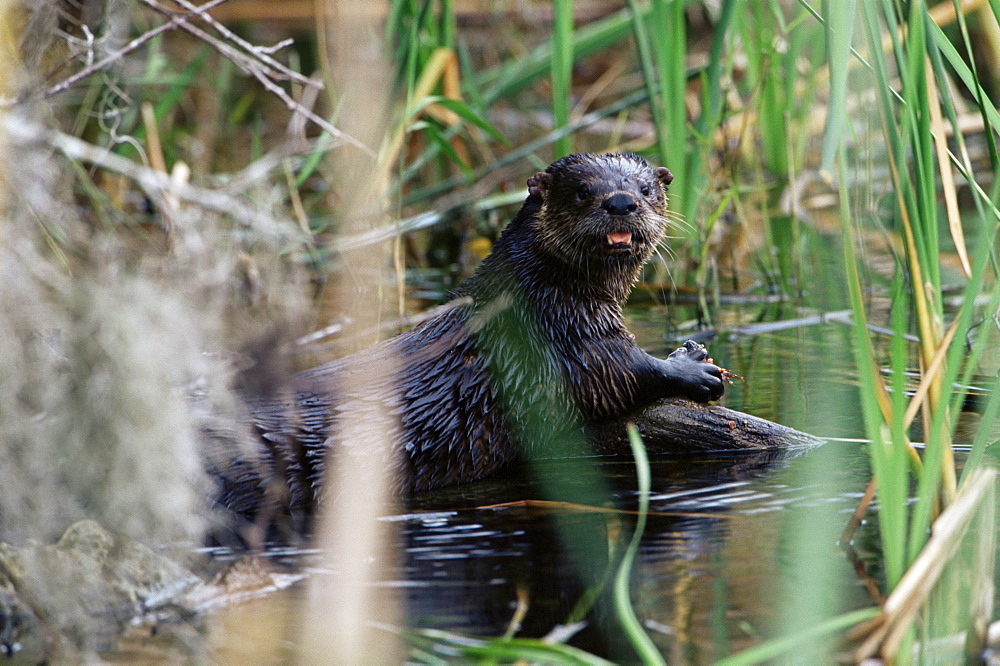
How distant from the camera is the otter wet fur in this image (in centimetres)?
298

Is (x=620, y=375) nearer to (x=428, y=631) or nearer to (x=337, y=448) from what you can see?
(x=337, y=448)

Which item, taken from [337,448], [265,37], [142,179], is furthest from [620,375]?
[265,37]

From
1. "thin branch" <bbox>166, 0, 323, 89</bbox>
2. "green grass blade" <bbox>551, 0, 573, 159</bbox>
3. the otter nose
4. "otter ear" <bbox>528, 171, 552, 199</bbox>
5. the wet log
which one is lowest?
the wet log

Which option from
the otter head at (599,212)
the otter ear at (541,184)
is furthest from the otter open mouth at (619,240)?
the otter ear at (541,184)

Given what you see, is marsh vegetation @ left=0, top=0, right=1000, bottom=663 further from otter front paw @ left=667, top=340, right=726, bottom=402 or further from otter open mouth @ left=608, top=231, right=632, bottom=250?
otter open mouth @ left=608, top=231, right=632, bottom=250

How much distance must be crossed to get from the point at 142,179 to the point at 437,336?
1.38 metres

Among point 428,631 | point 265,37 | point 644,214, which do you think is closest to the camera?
point 428,631

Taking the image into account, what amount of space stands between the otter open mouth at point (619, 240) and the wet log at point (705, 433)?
0.45 m

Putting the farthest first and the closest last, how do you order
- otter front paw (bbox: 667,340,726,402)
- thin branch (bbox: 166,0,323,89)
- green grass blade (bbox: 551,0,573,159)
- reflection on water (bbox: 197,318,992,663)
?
green grass blade (bbox: 551,0,573,159) → otter front paw (bbox: 667,340,726,402) → thin branch (bbox: 166,0,323,89) → reflection on water (bbox: 197,318,992,663)

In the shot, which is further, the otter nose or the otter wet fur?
the otter nose

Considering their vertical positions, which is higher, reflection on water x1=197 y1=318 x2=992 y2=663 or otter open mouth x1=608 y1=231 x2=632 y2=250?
otter open mouth x1=608 y1=231 x2=632 y2=250

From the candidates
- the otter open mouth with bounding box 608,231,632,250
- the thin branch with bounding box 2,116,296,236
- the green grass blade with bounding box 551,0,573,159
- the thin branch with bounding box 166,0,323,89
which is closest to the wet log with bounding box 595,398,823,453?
the otter open mouth with bounding box 608,231,632,250

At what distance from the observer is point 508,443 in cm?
323

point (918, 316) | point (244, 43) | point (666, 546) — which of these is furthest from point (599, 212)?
point (918, 316)
